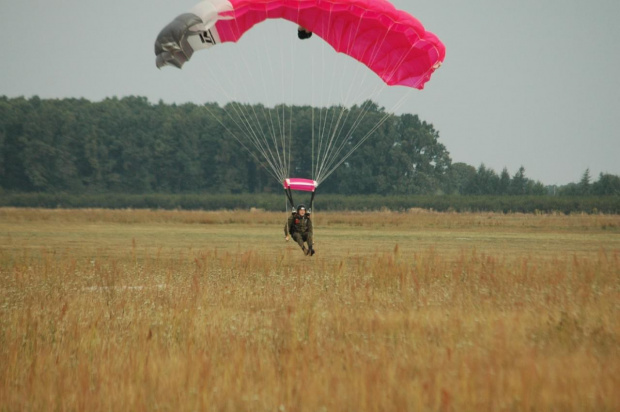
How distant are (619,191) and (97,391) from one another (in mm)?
91897

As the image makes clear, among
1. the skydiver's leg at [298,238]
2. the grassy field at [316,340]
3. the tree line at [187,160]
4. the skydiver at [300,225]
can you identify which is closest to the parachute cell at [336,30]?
the skydiver at [300,225]

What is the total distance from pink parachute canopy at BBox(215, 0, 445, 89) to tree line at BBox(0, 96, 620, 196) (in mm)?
80239

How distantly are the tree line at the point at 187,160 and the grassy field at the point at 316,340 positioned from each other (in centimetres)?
8697

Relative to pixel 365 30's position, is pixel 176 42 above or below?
below

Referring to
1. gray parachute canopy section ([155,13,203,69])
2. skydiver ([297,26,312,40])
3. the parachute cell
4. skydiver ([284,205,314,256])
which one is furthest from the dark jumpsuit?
gray parachute canopy section ([155,13,203,69])

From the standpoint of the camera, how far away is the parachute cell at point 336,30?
16359 millimetres

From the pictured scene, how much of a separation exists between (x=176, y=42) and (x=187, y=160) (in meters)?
99.1

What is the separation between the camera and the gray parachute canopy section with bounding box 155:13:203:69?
54.2 ft

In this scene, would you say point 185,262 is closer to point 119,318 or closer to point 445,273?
point 445,273

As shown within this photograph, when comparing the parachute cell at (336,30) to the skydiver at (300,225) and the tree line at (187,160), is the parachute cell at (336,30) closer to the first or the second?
the skydiver at (300,225)

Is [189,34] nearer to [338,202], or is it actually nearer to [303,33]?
[303,33]

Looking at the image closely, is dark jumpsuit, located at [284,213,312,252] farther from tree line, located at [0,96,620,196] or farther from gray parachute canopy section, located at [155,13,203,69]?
tree line, located at [0,96,620,196]

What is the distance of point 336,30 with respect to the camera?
18094 mm

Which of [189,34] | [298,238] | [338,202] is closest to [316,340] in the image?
[189,34]
